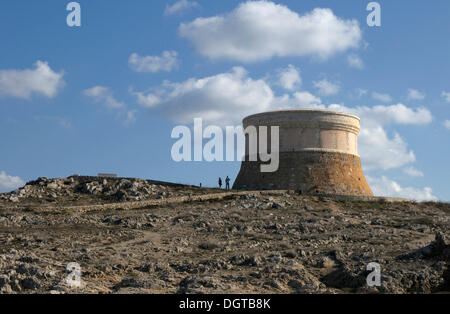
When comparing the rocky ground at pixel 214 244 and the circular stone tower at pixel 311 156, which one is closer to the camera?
the rocky ground at pixel 214 244

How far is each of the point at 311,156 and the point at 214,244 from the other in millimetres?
15157

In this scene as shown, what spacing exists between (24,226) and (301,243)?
9718 mm

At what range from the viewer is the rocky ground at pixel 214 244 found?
12445 mm

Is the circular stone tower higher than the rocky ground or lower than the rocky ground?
higher

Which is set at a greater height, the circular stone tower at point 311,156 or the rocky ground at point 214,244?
the circular stone tower at point 311,156

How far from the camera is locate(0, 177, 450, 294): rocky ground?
40.8 ft

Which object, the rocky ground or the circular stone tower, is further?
the circular stone tower

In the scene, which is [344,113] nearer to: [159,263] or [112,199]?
[112,199]

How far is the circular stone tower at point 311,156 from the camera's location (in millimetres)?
29734

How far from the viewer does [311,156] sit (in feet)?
99.3

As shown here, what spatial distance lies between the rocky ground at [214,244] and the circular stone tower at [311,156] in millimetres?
3689

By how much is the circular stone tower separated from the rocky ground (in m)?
3.69

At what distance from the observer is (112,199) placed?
2434cm
